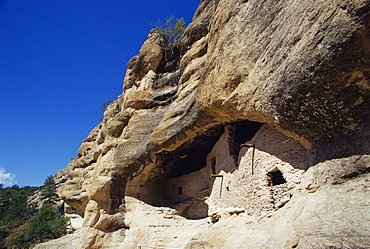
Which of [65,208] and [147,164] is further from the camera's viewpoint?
[65,208]

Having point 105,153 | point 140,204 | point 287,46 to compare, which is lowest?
point 140,204

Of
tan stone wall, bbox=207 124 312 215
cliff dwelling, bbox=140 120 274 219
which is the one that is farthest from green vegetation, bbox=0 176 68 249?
tan stone wall, bbox=207 124 312 215

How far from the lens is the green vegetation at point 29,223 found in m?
20.9

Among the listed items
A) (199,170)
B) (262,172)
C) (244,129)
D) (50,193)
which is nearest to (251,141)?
(262,172)

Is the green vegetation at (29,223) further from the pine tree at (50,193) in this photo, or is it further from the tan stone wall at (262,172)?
the tan stone wall at (262,172)

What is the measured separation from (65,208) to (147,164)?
1695 centimetres

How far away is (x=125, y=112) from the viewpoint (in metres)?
14.1

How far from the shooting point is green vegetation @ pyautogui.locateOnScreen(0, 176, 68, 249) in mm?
20891

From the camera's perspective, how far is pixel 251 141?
27.8 ft

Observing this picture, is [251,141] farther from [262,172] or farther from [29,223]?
[29,223]

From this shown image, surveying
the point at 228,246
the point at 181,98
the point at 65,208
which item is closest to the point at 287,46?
the point at 228,246

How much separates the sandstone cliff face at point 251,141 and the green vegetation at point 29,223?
11130mm

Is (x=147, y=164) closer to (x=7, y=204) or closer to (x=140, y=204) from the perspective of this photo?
(x=140, y=204)

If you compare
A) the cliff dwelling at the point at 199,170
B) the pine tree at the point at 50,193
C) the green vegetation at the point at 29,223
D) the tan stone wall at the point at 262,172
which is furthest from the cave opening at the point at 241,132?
the pine tree at the point at 50,193
